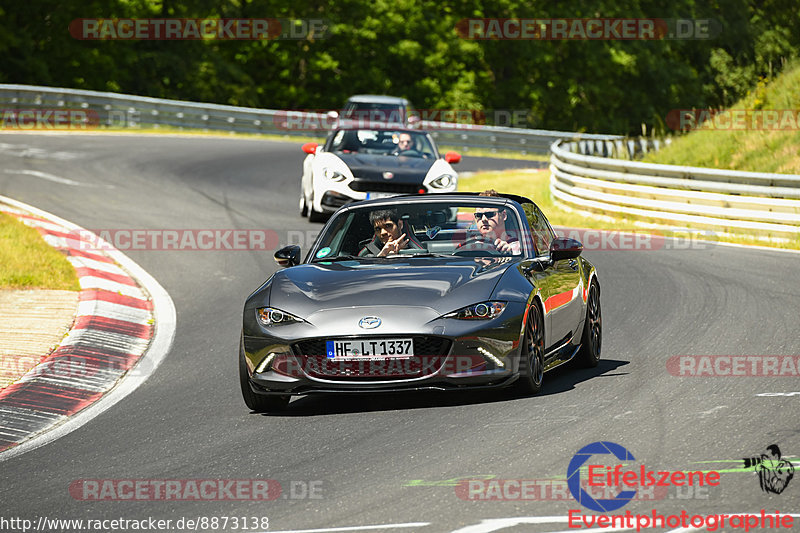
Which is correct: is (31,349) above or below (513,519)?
below

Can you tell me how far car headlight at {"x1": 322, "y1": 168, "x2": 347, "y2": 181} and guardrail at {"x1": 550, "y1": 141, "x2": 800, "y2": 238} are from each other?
473cm

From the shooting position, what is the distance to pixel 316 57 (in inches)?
2330

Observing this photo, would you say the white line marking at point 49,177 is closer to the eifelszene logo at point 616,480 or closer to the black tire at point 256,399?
the black tire at point 256,399

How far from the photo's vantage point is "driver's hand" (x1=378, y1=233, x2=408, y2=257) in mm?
9070

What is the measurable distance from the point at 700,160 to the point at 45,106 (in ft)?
66.4

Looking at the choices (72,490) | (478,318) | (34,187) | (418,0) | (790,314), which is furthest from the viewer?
(418,0)

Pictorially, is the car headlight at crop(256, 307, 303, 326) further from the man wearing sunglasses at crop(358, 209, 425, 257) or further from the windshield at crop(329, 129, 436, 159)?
the windshield at crop(329, 129, 436, 159)

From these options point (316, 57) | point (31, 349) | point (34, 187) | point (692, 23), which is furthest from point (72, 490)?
point (692, 23)

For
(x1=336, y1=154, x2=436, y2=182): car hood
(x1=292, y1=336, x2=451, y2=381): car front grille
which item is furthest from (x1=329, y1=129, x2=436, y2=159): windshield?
(x1=292, y1=336, x2=451, y2=381): car front grille

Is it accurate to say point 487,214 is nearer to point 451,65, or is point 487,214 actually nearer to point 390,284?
point 390,284

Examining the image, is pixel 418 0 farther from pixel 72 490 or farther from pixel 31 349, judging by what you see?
pixel 72 490

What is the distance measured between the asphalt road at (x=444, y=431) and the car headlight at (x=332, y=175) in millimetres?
5400

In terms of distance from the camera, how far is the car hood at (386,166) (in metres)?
18.8

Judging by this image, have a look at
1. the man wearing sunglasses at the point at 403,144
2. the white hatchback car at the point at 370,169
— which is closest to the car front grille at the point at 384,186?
the white hatchback car at the point at 370,169
